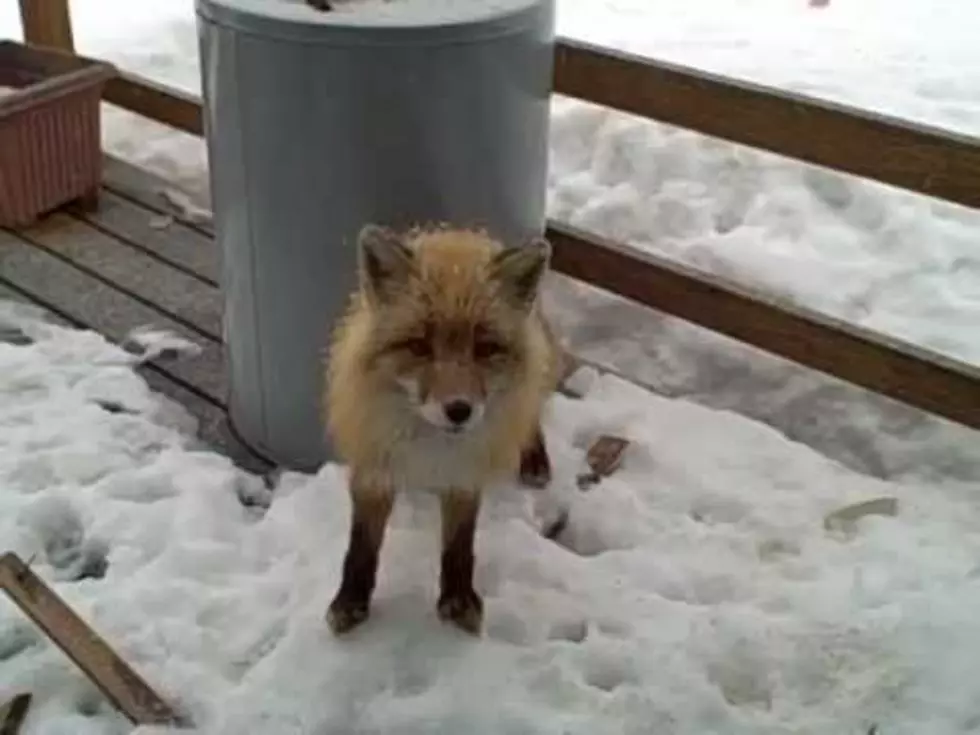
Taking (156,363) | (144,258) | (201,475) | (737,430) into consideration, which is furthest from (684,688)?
(144,258)

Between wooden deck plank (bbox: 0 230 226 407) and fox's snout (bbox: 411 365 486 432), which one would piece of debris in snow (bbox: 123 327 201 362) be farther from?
fox's snout (bbox: 411 365 486 432)

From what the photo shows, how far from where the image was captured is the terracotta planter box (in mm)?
3189

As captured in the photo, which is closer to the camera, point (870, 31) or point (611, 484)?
point (611, 484)

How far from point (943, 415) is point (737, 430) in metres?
0.39

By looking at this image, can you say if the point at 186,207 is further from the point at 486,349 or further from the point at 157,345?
the point at 486,349

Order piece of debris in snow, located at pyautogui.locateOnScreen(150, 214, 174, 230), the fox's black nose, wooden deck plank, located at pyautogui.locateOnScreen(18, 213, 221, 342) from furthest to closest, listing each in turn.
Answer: piece of debris in snow, located at pyautogui.locateOnScreen(150, 214, 174, 230)
wooden deck plank, located at pyautogui.locateOnScreen(18, 213, 221, 342)
the fox's black nose

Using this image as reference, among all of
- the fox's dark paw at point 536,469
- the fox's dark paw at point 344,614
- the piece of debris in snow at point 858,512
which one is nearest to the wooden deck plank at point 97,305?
the fox's dark paw at point 536,469

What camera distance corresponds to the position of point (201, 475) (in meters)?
2.39

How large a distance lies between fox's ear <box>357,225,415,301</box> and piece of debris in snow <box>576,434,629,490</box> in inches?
30.3

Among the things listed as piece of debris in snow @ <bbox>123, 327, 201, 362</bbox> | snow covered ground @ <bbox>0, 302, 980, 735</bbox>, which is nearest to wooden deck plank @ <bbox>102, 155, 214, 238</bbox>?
piece of debris in snow @ <bbox>123, 327, 201, 362</bbox>

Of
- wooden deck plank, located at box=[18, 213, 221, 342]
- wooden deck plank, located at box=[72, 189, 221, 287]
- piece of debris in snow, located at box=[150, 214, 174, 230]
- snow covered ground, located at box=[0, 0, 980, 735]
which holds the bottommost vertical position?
snow covered ground, located at box=[0, 0, 980, 735]

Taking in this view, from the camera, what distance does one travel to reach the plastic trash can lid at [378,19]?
79.3 inches

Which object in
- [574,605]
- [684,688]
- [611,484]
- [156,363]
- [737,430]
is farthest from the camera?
[156,363]

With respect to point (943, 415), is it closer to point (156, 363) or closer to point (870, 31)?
point (156, 363)
